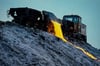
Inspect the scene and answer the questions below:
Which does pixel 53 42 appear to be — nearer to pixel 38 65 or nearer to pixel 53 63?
pixel 53 63

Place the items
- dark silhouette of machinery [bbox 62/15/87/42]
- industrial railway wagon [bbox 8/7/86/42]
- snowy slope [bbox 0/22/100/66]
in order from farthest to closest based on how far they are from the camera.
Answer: dark silhouette of machinery [bbox 62/15/87/42], industrial railway wagon [bbox 8/7/86/42], snowy slope [bbox 0/22/100/66]

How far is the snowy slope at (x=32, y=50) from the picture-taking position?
1001cm

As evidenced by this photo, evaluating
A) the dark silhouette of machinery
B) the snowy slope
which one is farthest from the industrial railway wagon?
the dark silhouette of machinery

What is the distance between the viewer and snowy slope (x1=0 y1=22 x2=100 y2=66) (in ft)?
32.9

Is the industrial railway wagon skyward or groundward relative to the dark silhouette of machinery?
skyward

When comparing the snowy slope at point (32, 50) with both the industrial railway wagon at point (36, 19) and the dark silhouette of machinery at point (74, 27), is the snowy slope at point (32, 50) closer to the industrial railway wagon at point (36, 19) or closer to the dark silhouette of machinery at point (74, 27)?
the industrial railway wagon at point (36, 19)

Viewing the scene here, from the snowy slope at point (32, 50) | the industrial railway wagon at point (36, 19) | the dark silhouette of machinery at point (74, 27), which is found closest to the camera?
the snowy slope at point (32, 50)

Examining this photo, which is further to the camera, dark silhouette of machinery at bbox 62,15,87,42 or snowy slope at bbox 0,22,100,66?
dark silhouette of machinery at bbox 62,15,87,42

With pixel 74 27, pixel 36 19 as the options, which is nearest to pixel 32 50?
pixel 36 19

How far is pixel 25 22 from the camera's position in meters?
17.0

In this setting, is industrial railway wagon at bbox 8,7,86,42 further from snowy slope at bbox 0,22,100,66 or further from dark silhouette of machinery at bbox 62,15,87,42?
dark silhouette of machinery at bbox 62,15,87,42

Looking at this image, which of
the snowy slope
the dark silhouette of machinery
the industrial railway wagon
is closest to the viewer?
the snowy slope

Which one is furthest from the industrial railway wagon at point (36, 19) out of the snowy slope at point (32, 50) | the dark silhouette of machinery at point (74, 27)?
the dark silhouette of machinery at point (74, 27)

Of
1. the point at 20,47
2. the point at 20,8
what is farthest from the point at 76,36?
the point at 20,47
